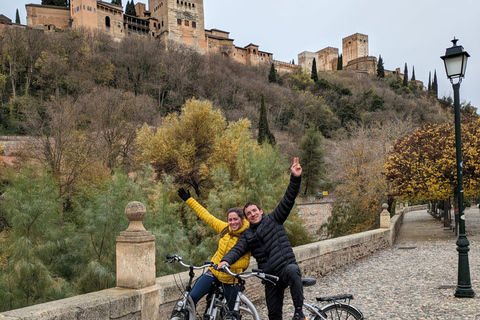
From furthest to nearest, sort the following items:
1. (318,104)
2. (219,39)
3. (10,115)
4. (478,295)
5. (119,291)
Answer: (219,39) < (318,104) < (10,115) < (478,295) < (119,291)

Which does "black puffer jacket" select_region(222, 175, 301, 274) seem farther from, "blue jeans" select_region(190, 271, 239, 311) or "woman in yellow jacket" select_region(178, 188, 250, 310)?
"blue jeans" select_region(190, 271, 239, 311)

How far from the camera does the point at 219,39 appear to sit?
79.9 m

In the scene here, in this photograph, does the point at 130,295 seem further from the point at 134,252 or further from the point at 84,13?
the point at 84,13

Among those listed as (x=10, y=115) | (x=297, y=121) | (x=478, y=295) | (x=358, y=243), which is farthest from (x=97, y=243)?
(x=297, y=121)

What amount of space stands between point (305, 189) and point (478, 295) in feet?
116

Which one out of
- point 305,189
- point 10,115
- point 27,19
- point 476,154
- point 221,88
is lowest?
point 305,189

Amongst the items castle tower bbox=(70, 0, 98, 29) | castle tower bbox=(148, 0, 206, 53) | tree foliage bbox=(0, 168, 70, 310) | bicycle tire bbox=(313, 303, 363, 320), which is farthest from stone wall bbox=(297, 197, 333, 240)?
castle tower bbox=(70, 0, 98, 29)

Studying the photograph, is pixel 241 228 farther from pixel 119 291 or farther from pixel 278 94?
pixel 278 94

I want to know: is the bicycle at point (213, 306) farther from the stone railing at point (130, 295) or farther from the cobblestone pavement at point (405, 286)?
the cobblestone pavement at point (405, 286)

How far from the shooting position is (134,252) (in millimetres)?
4402

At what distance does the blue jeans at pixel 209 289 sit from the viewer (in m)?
4.08

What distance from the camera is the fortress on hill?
204ft

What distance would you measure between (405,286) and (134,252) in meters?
5.95

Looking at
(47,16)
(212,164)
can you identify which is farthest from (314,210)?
(47,16)
